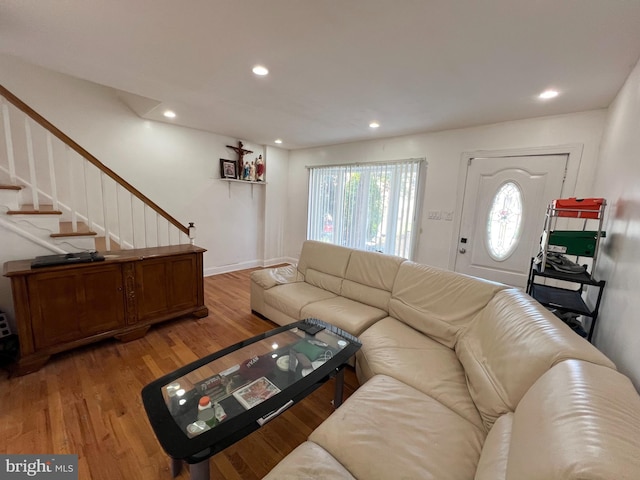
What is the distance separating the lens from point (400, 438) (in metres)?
1.10

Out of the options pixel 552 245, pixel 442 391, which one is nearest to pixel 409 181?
pixel 552 245

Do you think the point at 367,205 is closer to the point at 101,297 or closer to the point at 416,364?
the point at 416,364

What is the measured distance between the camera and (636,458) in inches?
22.9

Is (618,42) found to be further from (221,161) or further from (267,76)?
(221,161)

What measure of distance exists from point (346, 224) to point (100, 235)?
11.2ft

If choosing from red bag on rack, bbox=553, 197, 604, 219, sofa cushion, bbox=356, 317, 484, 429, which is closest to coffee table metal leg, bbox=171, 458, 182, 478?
sofa cushion, bbox=356, 317, 484, 429

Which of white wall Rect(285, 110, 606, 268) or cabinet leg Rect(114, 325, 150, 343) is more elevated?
white wall Rect(285, 110, 606, 268)

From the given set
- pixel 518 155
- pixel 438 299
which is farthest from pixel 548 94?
pixel 438 299

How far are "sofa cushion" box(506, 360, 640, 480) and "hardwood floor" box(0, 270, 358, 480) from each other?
1229mm

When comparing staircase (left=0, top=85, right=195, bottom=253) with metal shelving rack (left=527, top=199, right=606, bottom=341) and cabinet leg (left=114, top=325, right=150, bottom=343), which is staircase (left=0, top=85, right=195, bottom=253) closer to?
cabinet leg (left=114, top=325, right=150, bottom=343)

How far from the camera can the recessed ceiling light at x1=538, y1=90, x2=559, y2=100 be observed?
2.18 meters

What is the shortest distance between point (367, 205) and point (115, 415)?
3750 mm

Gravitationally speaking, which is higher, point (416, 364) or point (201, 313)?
point (416, 364)

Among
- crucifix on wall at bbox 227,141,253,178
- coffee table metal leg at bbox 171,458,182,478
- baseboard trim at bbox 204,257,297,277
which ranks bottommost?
coffee table metal leg at bbox 171,458,182,478
